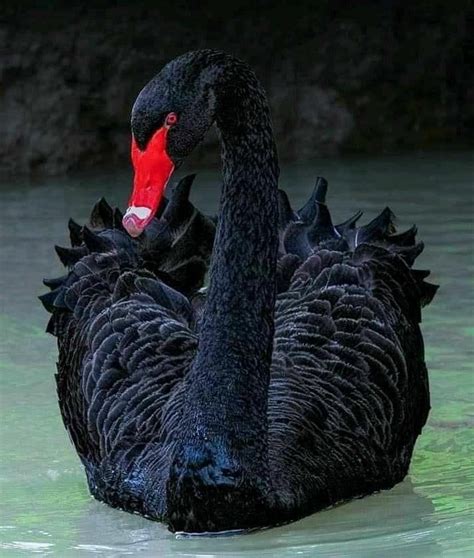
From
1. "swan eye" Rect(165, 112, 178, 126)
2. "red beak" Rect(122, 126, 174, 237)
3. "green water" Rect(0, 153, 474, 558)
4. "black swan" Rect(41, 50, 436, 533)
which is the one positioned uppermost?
"swan eye" Rect(165, 112, 178, 126)

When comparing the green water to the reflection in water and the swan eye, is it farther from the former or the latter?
the swan eye

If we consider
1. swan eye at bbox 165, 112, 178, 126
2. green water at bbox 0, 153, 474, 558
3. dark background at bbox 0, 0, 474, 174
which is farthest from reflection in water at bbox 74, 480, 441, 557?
dark background at bbox 0, 0, 474, 174

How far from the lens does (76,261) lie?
4988 millimetres

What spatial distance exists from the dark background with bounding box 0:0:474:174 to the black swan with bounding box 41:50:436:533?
5.07m

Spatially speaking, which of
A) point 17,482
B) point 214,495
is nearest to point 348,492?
point 214,495

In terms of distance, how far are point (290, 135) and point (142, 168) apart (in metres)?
6.99

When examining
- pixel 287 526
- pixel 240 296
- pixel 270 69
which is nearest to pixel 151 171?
pixel 240 296

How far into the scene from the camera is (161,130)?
12.2ft

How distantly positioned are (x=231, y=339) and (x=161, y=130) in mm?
609

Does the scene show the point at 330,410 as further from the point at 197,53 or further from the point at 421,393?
the point at 197,53

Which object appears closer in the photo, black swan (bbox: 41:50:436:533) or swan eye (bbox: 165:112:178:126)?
swan eye (bbox: 165:112:178:126)

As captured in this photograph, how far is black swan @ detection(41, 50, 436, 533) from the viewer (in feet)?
12.9

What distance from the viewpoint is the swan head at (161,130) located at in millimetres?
3689

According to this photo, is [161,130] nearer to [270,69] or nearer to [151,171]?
[151,171]
